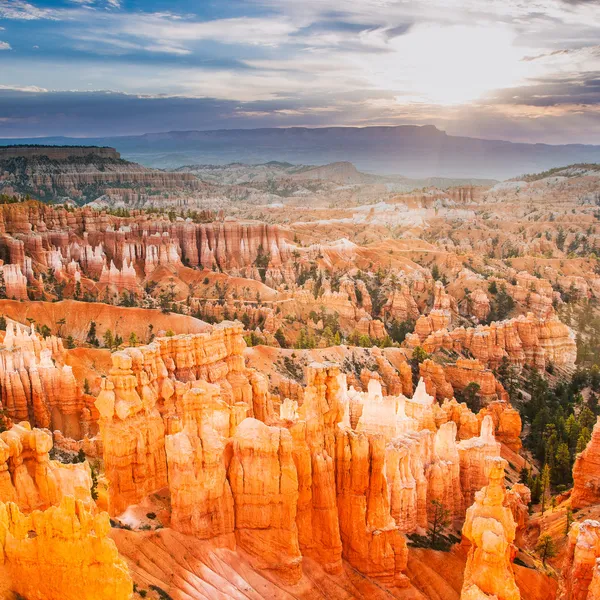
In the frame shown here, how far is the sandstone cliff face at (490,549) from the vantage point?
1789 cm

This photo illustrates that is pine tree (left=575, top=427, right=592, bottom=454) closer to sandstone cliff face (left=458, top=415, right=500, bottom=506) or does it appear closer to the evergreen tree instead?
sandstone cliff face (left=458, top=415, right=500, bottom=506)

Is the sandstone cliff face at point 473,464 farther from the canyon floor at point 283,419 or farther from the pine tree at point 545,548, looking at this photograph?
the pine tree at point 545,548

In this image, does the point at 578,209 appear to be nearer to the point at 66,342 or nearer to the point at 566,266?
the point at 566,266

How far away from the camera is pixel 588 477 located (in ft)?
101

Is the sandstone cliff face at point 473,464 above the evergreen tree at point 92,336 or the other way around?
above

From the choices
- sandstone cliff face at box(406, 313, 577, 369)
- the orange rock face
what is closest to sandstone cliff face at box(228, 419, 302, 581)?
the orange rock face

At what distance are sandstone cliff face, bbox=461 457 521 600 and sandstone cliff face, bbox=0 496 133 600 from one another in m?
9.22

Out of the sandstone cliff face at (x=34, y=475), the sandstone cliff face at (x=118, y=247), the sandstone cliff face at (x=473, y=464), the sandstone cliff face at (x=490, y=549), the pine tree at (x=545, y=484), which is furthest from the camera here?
the sandstone cliff face at (x=118, y=247)

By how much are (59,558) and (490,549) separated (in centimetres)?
1044

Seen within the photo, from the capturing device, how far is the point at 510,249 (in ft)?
378

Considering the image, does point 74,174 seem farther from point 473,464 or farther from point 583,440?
point 473,464

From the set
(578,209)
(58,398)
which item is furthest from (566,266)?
(58,398)

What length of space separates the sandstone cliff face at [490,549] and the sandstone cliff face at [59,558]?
30.3 feet

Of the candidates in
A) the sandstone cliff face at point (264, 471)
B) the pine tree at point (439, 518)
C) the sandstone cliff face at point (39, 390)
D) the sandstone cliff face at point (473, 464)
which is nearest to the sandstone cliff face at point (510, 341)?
the sandstone cliff face at point (473, 464)
